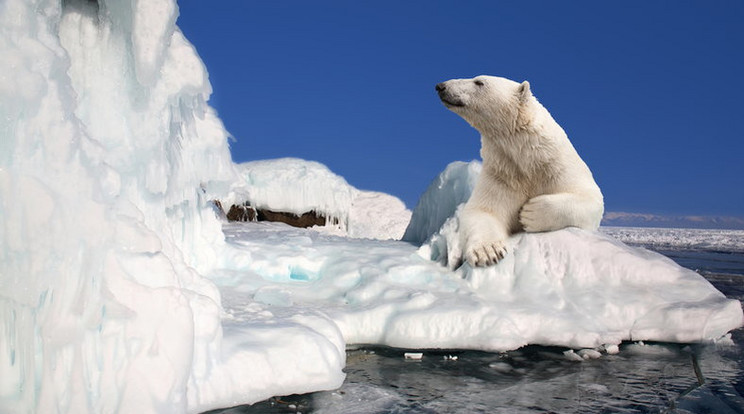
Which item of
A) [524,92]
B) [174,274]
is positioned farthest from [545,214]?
[174,274]

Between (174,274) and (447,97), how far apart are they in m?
3.08

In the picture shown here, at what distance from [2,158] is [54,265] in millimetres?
395

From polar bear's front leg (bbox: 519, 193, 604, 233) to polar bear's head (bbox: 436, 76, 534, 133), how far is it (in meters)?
0.65

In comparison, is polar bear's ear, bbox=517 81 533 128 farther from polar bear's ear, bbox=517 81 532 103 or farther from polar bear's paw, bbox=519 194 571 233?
polar bear's paw, bbox=519 194 571 233

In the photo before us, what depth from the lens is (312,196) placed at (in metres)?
11.9

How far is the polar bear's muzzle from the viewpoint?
15.4 feet

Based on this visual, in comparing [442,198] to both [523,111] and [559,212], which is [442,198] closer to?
[523,111]

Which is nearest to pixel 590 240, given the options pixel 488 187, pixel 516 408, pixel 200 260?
A: pixel 488 187

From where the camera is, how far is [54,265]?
1894mm

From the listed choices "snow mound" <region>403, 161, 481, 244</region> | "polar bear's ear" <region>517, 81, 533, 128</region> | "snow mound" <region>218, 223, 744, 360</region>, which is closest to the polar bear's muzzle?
"polar bear's ear" <region>517, 81, 533, 128</region>

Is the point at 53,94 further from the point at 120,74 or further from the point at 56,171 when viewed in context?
the point at 120,74

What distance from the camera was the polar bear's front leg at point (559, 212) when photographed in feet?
14.3

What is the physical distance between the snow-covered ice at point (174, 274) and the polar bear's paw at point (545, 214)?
13cm

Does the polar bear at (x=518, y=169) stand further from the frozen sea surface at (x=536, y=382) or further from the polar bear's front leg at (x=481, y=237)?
the frozen sea surface at (x=536, y=382)
